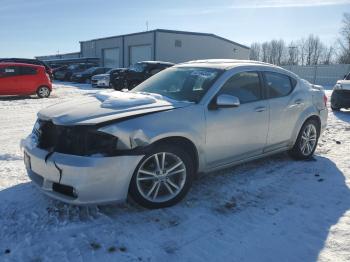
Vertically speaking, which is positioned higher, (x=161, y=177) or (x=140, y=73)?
(x=140, y=73)

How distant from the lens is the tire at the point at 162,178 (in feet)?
12.6

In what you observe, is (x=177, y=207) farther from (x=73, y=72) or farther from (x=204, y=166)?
(x=73, y=72)

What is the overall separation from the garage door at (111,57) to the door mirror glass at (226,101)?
40673mm

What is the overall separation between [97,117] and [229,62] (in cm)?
229

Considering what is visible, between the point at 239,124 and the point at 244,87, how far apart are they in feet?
1.92

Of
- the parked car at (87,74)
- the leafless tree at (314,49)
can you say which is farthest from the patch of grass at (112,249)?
the leafless tree at (314,49)

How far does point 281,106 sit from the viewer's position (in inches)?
209

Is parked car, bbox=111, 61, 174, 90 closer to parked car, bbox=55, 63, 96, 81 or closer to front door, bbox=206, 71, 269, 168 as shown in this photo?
parked car, bbox=55, 63, 96, 81

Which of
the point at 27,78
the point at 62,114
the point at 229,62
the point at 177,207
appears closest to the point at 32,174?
the point at 62,114

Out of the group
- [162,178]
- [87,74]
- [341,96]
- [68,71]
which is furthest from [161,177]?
[68,71]

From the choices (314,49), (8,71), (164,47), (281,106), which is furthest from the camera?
(314,49)

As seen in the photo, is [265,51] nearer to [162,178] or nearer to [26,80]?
[26,80]

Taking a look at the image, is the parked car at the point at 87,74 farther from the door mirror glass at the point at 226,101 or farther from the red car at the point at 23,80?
the door mirror glass at the point at 226,101

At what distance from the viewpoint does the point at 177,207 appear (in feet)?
13.5
